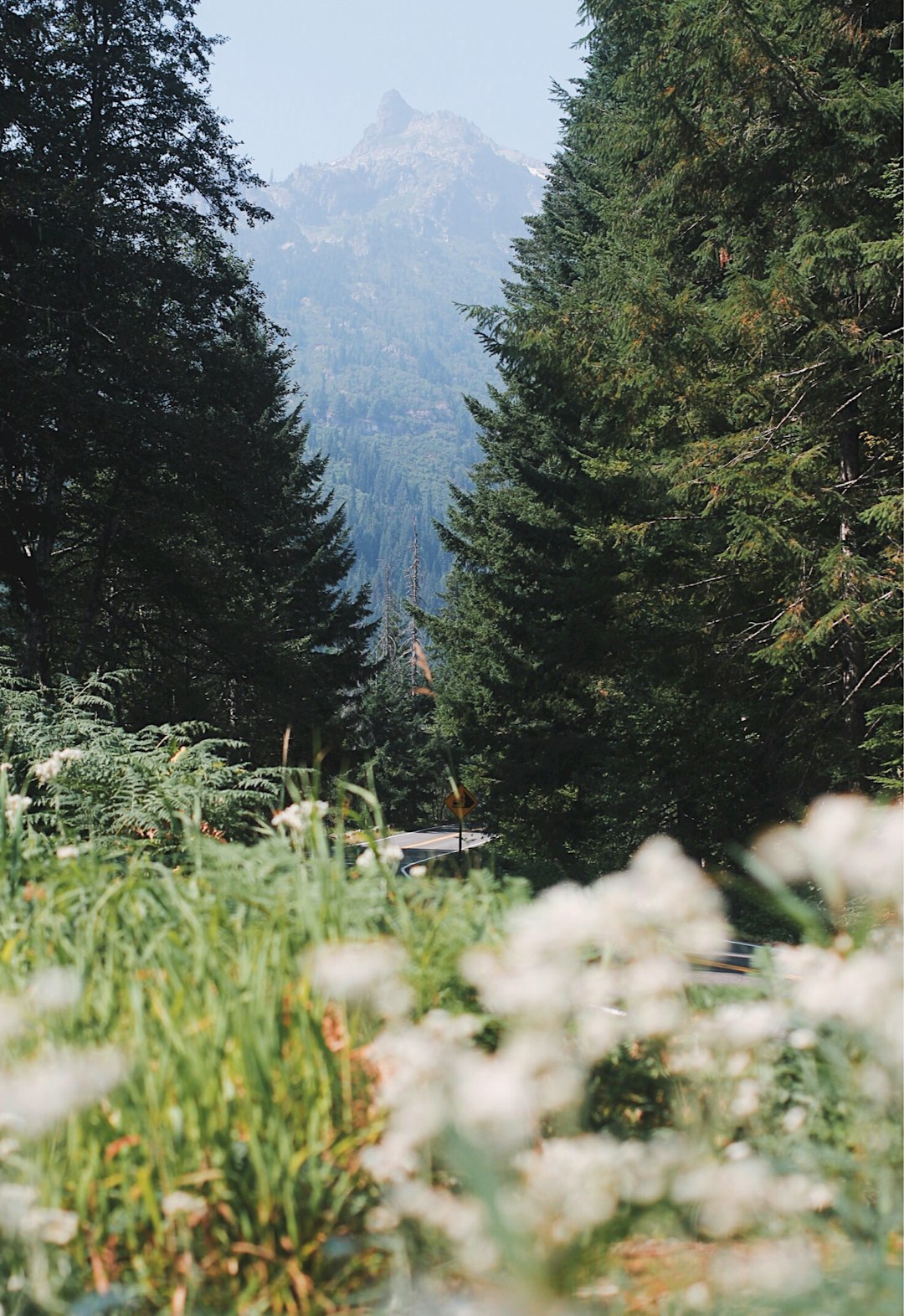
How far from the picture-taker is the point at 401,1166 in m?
1.75

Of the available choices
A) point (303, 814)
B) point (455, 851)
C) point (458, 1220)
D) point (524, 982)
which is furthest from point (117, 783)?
point (455, 851)

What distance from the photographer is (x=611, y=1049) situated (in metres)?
2.26

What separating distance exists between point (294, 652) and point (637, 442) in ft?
38.2

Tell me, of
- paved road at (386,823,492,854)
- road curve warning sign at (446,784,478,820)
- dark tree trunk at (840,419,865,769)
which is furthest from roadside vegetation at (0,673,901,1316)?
paved road at (386,823,492,854)

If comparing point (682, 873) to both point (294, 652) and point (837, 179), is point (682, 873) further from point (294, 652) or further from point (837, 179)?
point (294, 652)

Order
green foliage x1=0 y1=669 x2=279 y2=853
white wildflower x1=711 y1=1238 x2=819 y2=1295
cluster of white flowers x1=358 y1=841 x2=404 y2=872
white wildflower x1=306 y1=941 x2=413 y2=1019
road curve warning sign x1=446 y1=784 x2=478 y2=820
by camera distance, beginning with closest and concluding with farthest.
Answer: white wildflower x1=711 y1=1238 x2=819 y2=1295 → white wildflower x1=306 y1=941 x2=413 y2=1019 → cluster of white flowers x1=358 y1=841 x2=404 y2=872 → green foliage x1=0 y1=669 x2=279 y2=853 → road curve warning sign x1=446 y1=784 x2=478 y2=820

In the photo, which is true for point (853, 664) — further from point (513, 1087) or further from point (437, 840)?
point (437, 840)

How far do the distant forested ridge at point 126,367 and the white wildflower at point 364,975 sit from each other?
10487mm

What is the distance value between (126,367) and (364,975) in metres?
12.8

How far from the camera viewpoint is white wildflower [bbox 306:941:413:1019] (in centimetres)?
188

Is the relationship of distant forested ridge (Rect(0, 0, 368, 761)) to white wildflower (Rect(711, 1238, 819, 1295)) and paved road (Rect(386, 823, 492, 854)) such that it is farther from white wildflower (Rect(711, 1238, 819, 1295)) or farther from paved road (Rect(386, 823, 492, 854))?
paved road (Rect(386, 823, 492, 854))

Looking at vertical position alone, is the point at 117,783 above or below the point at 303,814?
above

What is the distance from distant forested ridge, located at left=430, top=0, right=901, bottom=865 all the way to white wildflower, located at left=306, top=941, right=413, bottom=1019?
22.6ft

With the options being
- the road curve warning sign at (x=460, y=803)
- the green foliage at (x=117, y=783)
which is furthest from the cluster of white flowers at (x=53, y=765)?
the road curve warning sign at (x=460, y=803)
